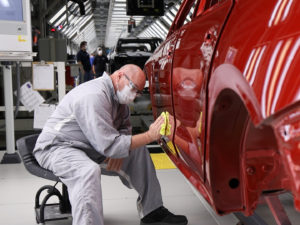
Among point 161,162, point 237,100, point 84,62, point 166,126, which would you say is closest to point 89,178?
point 166,126

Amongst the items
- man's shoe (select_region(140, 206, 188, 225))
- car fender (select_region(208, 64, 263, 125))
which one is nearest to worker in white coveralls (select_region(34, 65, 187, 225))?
man's shoe (select_region(140, 206, 188, 225))

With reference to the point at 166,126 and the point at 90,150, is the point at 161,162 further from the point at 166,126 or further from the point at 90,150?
→ the point at 166,126

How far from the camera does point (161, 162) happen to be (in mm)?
4484

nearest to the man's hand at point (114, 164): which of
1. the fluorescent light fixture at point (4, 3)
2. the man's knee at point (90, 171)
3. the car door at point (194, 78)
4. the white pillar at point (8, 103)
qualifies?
the man's knee at point (90, 171)

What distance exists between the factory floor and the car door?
73 cm

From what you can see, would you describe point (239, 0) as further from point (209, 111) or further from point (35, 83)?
point (35, 83)

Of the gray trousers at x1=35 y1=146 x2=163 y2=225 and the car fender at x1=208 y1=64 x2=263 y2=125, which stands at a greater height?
the car fender at x1=208 y1=64 x2=263 y2=125

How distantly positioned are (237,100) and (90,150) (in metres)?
1.29

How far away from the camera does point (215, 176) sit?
1.68 metres

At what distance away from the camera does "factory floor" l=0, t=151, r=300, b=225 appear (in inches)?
110

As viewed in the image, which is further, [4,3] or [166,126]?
[4,3]

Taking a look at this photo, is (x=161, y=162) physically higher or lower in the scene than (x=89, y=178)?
lower

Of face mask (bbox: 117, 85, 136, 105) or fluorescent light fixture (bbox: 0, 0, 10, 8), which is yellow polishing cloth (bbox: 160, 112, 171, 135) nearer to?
face mask (bbox: 117, 85, 136, 105)

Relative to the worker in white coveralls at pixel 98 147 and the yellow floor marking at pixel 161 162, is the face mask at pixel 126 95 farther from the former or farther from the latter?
the yellow floor marking at pixel 161 162
